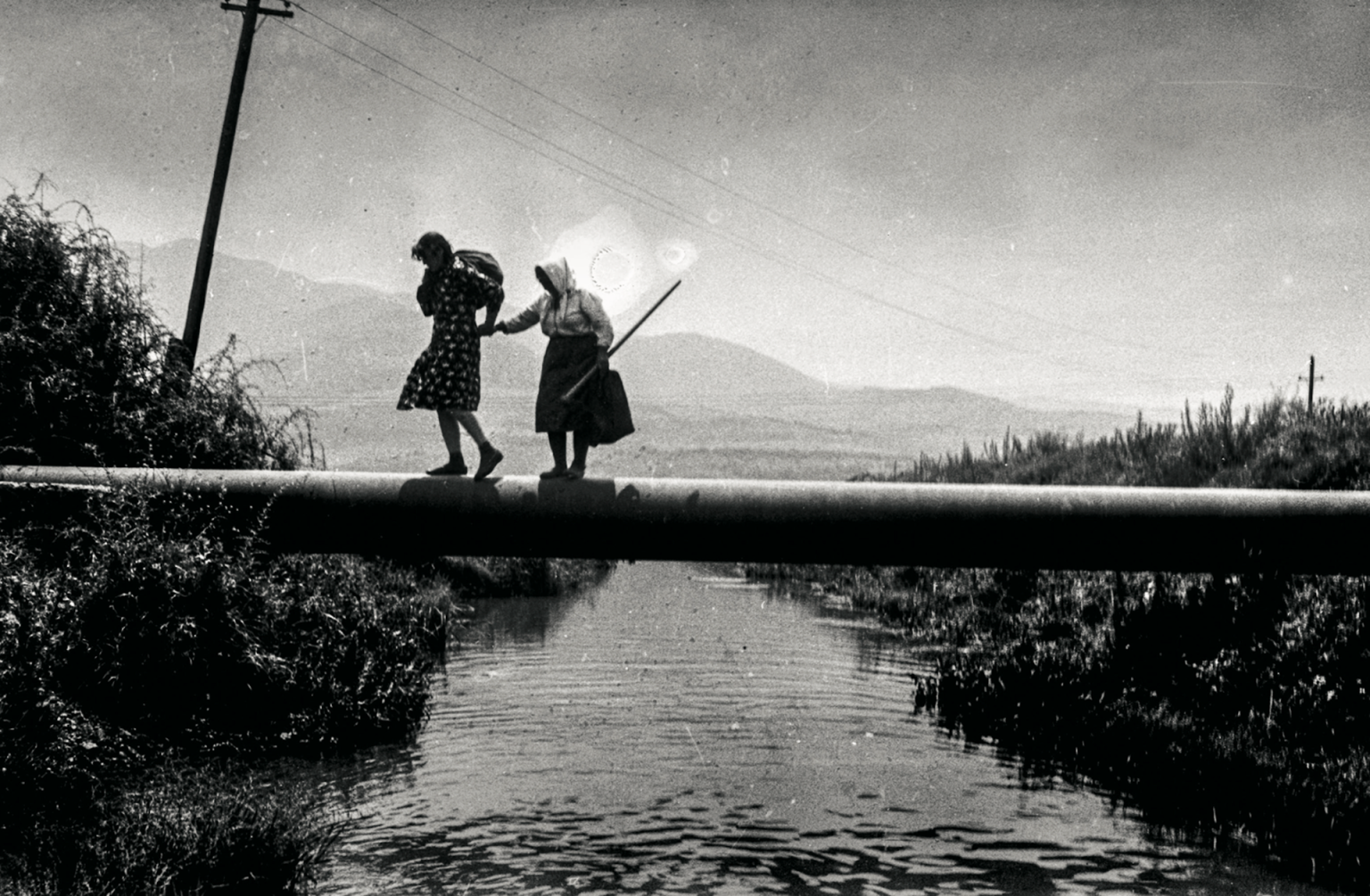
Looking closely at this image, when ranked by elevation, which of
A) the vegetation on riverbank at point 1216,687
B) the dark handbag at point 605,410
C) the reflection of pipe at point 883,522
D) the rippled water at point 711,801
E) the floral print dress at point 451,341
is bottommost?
the rippled water at point 711,801

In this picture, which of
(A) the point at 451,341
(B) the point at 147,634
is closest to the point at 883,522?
(A) the point at 451,341

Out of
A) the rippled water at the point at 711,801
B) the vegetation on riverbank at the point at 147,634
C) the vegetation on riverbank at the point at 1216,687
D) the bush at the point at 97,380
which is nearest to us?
the vegetation on riverbank at the point at 147,634

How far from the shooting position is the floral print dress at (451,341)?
8984 mm

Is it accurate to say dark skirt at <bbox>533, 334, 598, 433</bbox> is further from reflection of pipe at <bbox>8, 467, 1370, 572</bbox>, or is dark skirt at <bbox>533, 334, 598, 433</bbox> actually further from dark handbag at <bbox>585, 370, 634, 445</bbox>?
reflection of pipe at <bbox>8, 467, 1370, 572</bbox>

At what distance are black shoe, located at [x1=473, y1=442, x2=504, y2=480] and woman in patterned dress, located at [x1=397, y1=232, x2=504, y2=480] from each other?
4cm

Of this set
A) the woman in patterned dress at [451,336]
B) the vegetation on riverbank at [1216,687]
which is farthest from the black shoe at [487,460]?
the vegetation on riverbank at [1216,687]

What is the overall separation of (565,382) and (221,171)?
555 inches

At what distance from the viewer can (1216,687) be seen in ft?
30.0

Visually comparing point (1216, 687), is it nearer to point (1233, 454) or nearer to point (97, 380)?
point (1233, 454)

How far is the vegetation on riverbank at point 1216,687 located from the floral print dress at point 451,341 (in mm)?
5020

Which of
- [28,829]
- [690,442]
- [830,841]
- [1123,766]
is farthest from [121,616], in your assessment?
[690,442]

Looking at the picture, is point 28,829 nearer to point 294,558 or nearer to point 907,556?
point 294,558

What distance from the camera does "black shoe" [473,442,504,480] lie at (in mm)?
8406

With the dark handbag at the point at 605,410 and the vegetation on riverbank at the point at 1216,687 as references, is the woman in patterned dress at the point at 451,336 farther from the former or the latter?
the vegetation on riverbank at the point at 1216,687
